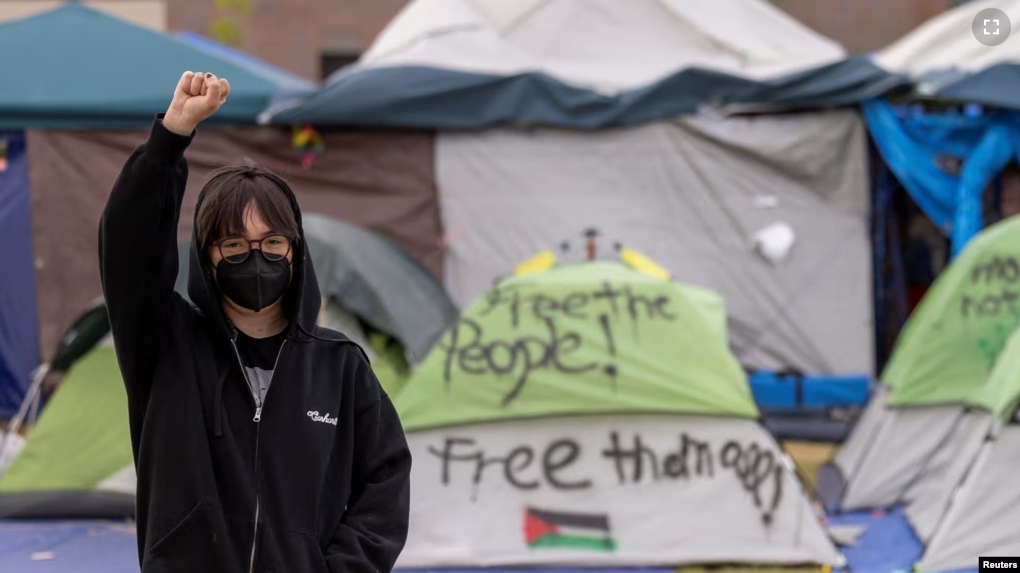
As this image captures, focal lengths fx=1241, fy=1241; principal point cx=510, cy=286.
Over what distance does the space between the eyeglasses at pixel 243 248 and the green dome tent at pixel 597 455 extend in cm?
342

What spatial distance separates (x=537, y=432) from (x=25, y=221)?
16.7 ft

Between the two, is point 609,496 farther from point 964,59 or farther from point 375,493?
point 964,59

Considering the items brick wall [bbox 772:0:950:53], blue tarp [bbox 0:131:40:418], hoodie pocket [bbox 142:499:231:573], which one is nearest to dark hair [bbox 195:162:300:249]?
hoodie pocket [bbox 142:499:231:573]

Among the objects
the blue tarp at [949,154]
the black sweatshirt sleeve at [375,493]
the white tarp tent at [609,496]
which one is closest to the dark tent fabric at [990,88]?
the blue tarp at [949,154]

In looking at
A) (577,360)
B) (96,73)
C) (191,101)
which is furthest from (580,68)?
(191,101)

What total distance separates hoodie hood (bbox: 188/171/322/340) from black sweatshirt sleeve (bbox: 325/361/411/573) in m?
0.16

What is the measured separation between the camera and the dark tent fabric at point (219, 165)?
9039mm

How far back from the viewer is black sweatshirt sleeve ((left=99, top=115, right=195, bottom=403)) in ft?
7.06

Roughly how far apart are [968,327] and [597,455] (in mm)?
2484

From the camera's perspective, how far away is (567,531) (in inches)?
221

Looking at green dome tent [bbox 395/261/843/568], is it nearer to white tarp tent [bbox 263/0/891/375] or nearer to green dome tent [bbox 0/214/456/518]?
green dome tent [bbox 0/214/456/518]

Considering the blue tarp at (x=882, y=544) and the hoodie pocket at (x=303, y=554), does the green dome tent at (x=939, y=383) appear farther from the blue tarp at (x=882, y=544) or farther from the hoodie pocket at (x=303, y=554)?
the hoodie pocket at (x=303, y=554)

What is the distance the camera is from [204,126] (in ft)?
30.1

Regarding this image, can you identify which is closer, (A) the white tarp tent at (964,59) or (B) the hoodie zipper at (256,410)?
(B) the hoodie zipper at (256,410)
